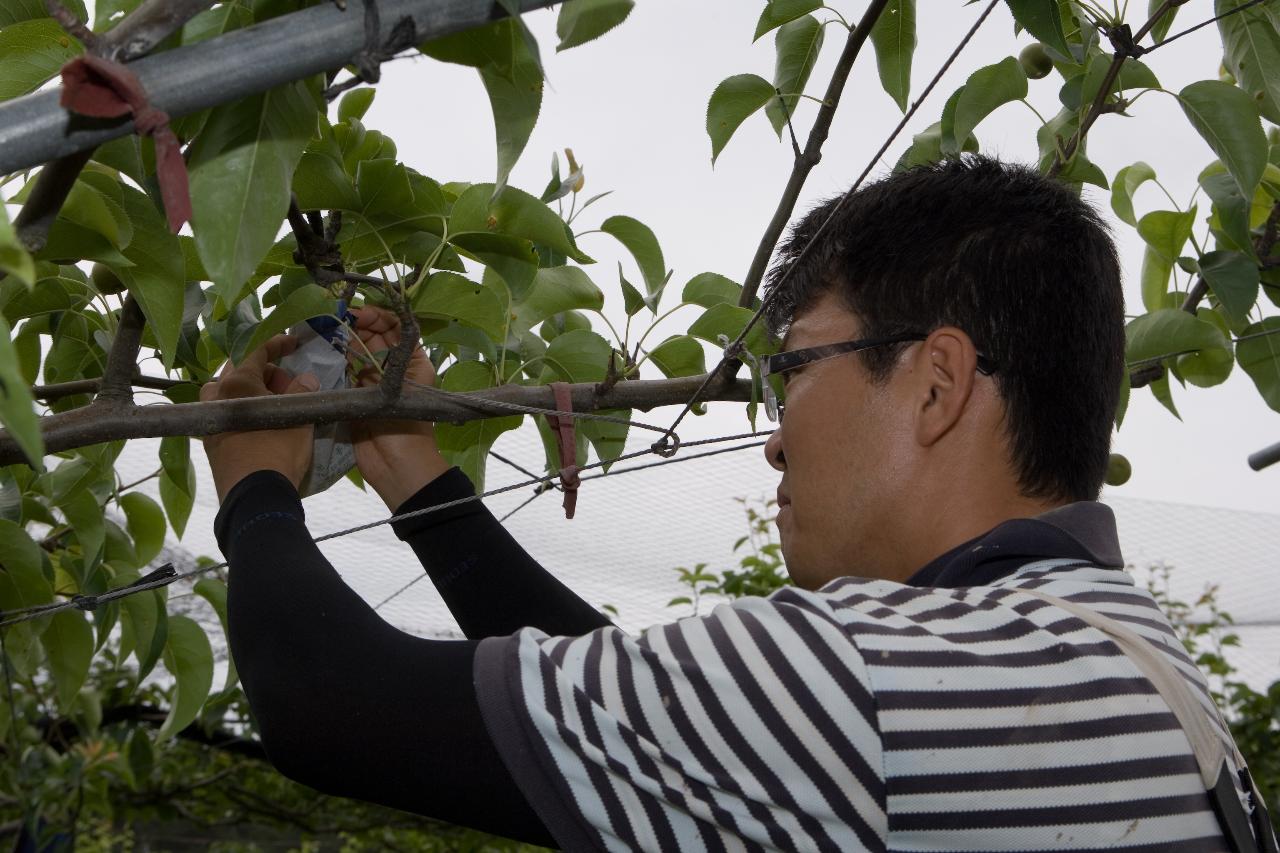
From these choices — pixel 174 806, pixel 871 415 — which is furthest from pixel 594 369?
pixel 174 806

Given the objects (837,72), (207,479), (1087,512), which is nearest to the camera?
(1087,512)

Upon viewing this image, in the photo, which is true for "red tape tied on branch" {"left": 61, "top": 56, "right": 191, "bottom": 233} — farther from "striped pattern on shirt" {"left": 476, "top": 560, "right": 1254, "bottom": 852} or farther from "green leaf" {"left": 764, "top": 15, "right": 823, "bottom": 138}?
"green leaf" {"left": 764, "top": 15, "right": 823, "bottom": 138}

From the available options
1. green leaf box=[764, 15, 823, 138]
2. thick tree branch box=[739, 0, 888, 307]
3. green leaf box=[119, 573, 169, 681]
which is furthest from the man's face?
green leaf box=[119, 573, 169, 681]

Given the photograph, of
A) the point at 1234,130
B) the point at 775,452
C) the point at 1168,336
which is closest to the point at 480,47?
the point at 775,452

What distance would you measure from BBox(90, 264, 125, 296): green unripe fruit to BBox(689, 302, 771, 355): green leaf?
467 mm

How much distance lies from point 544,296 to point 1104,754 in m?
0.66

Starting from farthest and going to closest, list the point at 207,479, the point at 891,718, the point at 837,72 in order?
the point at 207,479
the point at 837,72
the point at 891,718

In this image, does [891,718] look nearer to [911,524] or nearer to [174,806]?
[911,524]

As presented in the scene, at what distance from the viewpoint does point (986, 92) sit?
115 cm

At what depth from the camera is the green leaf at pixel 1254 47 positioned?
3.63 ft

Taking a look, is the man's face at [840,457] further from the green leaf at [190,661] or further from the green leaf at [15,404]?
the green leaf at [190,661]

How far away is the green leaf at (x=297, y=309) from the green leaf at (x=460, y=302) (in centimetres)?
8

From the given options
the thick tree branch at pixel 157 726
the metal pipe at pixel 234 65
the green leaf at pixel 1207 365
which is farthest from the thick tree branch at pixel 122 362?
the thick tree branch at pixel 157 726

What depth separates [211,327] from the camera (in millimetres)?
1191
